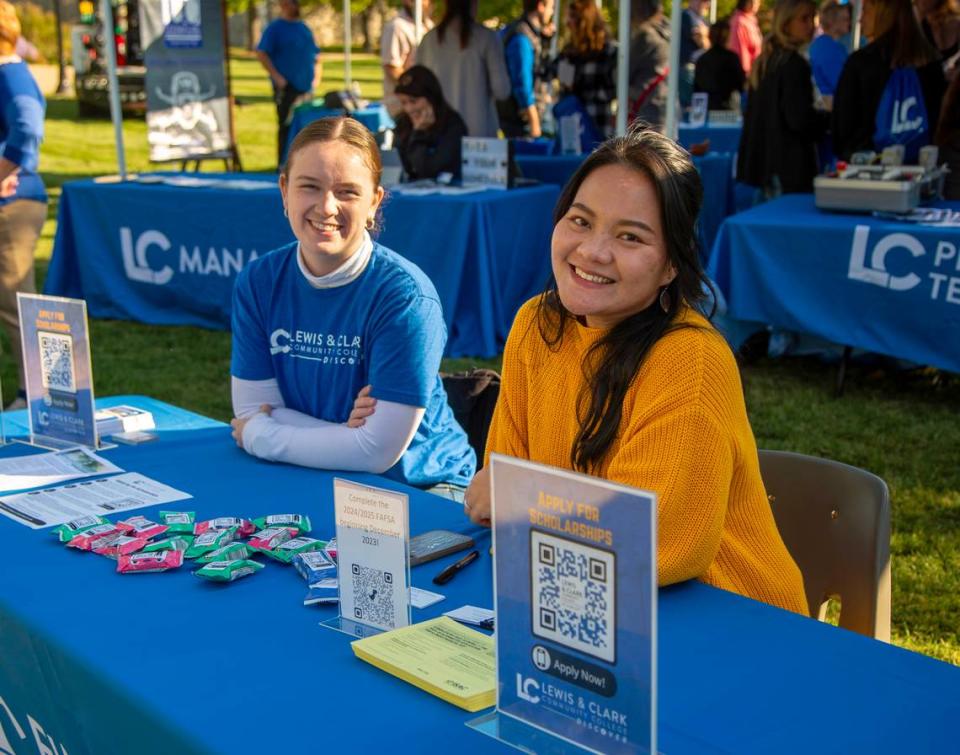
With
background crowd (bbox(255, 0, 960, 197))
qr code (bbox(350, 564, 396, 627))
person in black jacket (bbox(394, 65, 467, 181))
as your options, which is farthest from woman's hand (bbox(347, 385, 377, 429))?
person in black jacket (bbox(394, 65, 467, 181))

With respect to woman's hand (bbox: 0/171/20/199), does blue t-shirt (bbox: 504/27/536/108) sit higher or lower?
higher

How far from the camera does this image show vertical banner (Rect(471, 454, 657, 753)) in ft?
3.27

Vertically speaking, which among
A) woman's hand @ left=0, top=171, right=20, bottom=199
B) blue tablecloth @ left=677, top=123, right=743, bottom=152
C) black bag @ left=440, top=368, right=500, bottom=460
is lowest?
black bag @ left=440, top=368, right=500, bottom=460

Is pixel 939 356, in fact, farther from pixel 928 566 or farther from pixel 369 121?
pixel 369 121

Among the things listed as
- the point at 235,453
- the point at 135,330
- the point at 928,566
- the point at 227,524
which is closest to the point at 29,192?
the point at 135,330

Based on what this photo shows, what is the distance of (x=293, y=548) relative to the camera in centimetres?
162

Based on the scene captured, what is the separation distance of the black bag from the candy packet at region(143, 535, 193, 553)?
3.63ft

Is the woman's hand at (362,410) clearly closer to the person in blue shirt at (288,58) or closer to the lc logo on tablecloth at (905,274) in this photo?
the lc logo on tablecloth at (905,274)

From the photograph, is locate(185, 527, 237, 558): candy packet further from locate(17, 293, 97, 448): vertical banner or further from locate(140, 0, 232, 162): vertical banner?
locate(140, 0, 232, 162): vertical banner

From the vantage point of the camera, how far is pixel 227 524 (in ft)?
5.56

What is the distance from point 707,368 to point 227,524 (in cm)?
74

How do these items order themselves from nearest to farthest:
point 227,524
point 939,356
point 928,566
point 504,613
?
point 504,613, point 227,524, point 928,566, point 939,356

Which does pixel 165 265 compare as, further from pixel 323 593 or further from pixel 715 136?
pixel 323 593

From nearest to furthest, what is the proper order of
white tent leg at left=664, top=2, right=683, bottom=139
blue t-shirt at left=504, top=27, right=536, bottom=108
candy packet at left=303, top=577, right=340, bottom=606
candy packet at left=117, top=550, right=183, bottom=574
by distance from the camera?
candy packet at left=303, top=577, right=340, bottom=606
candy packet at left=117, top=550, right=183, bottom=574
white tent leg at left=664, top=2, right=683, bottom=139
blue t-shirt at left=504, top=27, right=536, bottom=108
